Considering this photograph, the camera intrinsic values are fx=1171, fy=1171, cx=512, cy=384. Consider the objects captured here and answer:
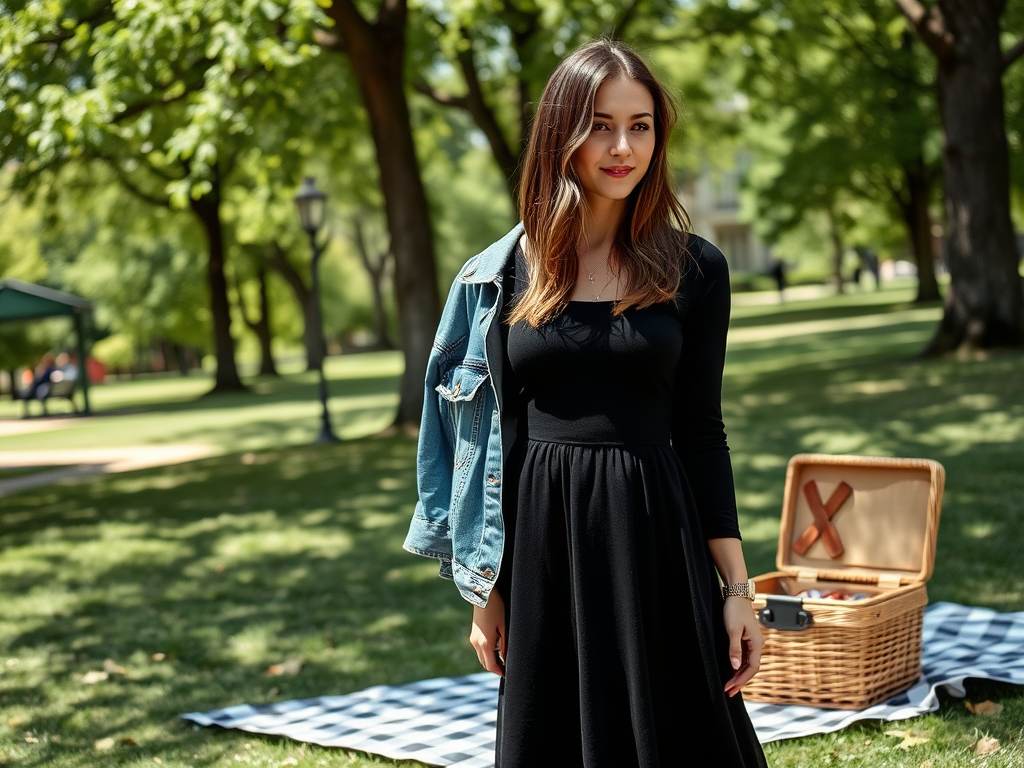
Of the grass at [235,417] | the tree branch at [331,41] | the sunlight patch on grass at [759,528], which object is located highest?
the tree branch at [331,41]

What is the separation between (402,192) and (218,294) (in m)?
16.2

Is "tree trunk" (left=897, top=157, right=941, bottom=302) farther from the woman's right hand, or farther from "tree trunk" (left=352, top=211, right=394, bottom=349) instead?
the woman's right hand

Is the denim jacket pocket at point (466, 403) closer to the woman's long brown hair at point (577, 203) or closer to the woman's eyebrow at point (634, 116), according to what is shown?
the woman's long brown hair at point (577, 203)

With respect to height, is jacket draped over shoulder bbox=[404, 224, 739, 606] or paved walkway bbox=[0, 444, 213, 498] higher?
jacket draped over shoulder bbox=[404, 224, 739, 606]

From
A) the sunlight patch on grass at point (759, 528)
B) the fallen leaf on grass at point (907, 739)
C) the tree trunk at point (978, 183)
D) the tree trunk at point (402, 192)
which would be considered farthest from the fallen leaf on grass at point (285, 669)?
the tree trunk at point (978, 183)

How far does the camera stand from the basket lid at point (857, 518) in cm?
497

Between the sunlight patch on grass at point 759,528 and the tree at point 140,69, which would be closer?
the sunlight patch on grass at point 759,528

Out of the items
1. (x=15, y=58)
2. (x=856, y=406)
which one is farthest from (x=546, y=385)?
(x=856, y=406)

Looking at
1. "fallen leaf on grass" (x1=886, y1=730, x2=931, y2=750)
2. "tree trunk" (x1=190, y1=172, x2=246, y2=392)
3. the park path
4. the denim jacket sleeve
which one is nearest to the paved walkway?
the park path

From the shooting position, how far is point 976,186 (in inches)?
564

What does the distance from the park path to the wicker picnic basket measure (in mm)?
10519

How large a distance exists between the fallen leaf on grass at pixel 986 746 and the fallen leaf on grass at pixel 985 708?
0.31 meters

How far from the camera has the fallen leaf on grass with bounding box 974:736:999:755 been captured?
157 inches

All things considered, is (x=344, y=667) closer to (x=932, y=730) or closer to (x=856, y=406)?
(x=932, y=730)
